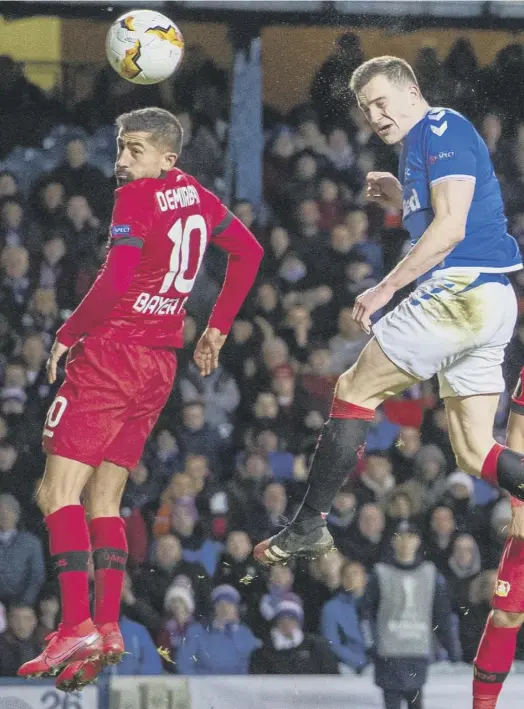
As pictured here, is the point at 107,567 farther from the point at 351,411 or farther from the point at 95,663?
the point at 351,411

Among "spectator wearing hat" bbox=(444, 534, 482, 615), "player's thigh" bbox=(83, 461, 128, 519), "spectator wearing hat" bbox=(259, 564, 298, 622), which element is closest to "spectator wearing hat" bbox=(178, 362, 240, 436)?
"spectator wearing hat" bbox=(259, 564, 298, 622)

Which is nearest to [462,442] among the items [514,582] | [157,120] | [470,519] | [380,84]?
[514,582]

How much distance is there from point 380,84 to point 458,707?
10.3 ft

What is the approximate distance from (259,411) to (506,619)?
211 centimetres

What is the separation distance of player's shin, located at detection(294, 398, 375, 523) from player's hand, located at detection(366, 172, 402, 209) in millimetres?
831

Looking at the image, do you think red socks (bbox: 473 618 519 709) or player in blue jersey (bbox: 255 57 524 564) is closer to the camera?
player in blue jersey (bbox: 255 57 524 564)

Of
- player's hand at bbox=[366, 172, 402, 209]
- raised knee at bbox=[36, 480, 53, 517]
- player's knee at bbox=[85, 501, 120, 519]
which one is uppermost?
player's hand at bbox=[366, 172, 402, 209]

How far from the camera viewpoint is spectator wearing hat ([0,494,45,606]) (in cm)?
697

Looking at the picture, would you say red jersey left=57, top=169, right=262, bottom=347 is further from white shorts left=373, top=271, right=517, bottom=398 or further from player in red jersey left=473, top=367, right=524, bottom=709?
player in red jersey left=473, top=367, right=524, bottom=709

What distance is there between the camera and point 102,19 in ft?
22.9

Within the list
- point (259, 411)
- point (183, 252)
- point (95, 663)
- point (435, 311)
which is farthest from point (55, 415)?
point (259, 411)

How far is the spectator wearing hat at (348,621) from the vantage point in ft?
22.7

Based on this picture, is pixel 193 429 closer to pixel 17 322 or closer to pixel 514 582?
pixel 17 322

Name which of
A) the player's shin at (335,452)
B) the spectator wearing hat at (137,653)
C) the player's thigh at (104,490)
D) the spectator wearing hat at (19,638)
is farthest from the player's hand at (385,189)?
the spectator wearing hat at (19,638)
